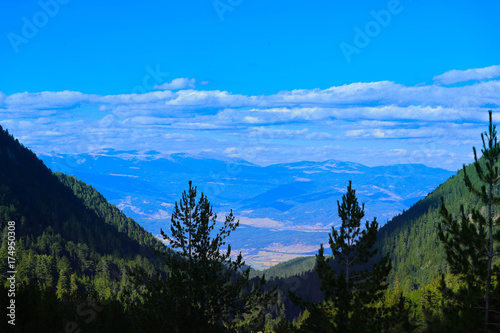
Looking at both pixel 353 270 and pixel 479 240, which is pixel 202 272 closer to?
pixel 353 270

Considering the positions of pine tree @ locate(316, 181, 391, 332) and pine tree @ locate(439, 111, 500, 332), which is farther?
pine tree @ locate(316, 181, 391, 332)

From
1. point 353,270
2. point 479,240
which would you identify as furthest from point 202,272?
point 479,240

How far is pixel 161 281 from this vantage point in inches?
1062

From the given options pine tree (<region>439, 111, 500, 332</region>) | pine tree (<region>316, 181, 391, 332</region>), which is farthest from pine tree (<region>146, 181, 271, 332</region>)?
pine tree (<region>439, 111, 500, 332</region>)

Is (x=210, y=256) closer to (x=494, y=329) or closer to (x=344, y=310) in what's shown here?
(x=344, y=310)

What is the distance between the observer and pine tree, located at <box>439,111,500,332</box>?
1994cm

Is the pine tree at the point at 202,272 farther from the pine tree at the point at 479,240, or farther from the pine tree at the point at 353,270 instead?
the pine tree at the point at 479,240

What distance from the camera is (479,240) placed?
19922 millimetres

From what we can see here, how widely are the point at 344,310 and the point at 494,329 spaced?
8.10m

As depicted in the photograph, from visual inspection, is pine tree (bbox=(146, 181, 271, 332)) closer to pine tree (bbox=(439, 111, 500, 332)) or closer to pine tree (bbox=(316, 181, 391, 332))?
pine tree (bbox=(316, 181, 391, 332))

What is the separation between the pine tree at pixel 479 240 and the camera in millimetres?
19938

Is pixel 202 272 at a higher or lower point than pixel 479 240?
lower

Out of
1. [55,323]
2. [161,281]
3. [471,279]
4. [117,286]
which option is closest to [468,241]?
[471,279]

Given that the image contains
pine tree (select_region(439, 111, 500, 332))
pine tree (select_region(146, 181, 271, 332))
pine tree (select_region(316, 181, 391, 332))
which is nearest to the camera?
pine tree (select_region(439, 111, 500, 332))
